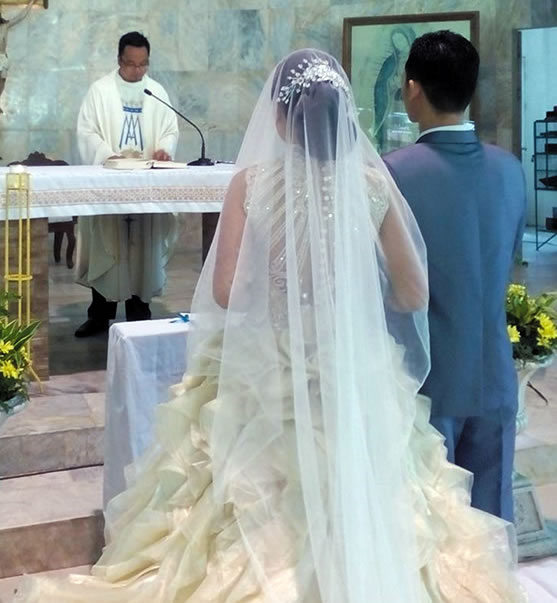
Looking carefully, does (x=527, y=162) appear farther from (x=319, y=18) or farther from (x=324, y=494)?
(x=324, y=494)

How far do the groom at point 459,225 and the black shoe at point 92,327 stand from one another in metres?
3.39

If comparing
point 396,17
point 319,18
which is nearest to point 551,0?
point 396,17

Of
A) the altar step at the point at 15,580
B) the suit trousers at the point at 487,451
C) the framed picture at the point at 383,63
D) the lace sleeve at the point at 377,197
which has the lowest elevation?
the altar step at the point at 15,580

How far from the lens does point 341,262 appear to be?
7.27ft

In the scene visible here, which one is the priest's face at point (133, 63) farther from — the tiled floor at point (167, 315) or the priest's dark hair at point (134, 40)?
the tiled floor at point (167, 315)

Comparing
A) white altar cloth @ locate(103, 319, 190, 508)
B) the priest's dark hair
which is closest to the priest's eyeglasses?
the priest's dark hair

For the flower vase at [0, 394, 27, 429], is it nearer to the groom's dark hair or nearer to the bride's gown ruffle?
the bride's gown ruffle

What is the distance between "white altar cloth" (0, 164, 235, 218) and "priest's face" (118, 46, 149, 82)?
1071 millimetres

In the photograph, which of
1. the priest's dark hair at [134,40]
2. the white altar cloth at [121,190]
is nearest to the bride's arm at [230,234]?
the white altar cloth at [121,190]

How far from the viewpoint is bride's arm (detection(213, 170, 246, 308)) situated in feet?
7.41

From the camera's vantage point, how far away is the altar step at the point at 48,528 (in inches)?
134

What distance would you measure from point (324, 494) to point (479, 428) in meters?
0.60

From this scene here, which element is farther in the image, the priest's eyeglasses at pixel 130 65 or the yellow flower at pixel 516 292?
the priest's eyeglasses at pixel 130 65

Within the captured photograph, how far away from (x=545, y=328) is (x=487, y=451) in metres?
1.01
